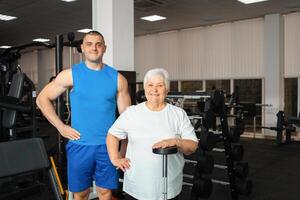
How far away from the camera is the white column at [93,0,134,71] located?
132 inches

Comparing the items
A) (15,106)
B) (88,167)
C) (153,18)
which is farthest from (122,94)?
(153,18)

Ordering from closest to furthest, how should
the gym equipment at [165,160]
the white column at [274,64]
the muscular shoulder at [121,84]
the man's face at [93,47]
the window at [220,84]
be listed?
the gym equipment at [165,160], the man's face at [93,47], the muscular shoulder at [121,84], the white column at [274,64], the window at [220,84]

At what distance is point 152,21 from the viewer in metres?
8.11

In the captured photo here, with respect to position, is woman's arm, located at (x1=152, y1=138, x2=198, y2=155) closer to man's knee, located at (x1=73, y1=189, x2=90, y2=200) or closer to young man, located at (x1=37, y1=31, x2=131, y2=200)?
young man, located at (x1=37, y1=31, x2=131, y2=200)

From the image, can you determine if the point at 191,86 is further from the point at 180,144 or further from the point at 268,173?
the point at 180,144

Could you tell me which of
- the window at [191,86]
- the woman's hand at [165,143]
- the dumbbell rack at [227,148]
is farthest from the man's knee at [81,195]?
the window at [191,86]

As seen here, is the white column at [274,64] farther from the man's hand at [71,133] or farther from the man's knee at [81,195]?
the man's hand at [71,133]

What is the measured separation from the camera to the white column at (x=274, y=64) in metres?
7.58

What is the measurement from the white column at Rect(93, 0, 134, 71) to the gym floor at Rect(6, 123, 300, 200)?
150 centimetres

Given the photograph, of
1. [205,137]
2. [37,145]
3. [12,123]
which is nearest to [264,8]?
[205,137]

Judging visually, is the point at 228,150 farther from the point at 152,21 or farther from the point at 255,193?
the point at 152,21

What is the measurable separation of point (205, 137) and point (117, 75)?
1170 millimetres

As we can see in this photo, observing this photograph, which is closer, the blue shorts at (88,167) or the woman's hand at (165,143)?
the woman's hand at (165,143)

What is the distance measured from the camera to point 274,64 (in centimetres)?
762
